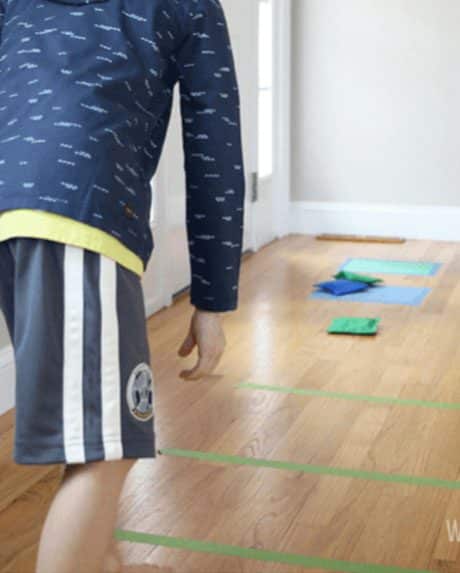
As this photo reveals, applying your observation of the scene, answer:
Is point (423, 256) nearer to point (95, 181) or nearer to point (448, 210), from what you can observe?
point (448, 210)

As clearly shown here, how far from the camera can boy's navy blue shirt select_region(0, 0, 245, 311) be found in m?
1.18

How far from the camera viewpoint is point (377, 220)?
5184mm

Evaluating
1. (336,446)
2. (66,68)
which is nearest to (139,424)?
(66,68)

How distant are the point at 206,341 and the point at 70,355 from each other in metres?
0.27

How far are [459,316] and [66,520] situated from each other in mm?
2714

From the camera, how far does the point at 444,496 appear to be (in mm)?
2207

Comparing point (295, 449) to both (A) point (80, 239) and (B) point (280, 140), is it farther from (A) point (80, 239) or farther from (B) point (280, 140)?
(B) point (280, 140)

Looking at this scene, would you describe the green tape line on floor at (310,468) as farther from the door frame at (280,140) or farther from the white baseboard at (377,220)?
the white baseboard at (377,220)

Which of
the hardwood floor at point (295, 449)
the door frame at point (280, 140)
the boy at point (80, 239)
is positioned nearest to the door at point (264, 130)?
the door frame at point (280, 140)

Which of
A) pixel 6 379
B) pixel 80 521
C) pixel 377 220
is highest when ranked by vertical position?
pixel 80 521

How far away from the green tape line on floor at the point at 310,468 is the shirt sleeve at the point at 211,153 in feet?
3.31

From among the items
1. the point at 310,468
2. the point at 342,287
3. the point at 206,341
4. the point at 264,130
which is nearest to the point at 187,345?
the point at 206,341

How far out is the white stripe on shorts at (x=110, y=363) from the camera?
1186 mm

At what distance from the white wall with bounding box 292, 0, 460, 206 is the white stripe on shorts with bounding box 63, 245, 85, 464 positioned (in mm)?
4058
